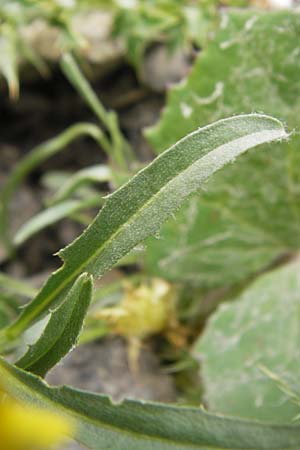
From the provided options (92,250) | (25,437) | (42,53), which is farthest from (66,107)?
(25,437)

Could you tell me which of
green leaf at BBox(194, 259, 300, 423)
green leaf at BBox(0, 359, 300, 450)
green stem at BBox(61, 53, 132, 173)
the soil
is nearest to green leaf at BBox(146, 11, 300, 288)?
green leaf at BBox(194, 259, 300, 423)

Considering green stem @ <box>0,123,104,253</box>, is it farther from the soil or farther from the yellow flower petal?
the yellow flower petal

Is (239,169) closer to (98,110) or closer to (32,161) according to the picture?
(98,110)

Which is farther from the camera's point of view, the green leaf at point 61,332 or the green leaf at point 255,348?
the green leaf at point 255,348

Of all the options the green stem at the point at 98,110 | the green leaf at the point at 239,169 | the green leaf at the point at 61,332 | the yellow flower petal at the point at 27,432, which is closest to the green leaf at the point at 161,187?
the green leaf at the point at 61,332

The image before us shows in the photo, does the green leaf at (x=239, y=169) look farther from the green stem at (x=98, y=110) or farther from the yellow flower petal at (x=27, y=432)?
the yellow flower petal at (x=27, y=432)

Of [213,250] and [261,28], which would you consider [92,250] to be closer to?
[261,28]

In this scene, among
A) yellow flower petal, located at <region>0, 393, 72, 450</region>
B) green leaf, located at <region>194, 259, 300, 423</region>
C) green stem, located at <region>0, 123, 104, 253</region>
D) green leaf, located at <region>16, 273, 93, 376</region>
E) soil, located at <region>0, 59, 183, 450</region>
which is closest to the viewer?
yellow flower petal, located at <region>0, 393, 72, 450</region>
